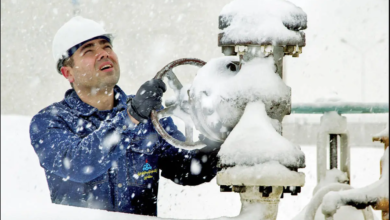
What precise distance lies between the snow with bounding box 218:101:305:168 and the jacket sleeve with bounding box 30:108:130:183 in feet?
1.88

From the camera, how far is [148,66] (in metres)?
6.41

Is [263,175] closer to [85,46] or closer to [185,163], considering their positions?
[185,163]

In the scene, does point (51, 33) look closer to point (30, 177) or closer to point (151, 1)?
point (151, 1)

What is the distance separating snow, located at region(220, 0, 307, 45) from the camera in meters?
1.19

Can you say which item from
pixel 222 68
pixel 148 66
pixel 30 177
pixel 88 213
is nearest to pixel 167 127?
pixel 222 68

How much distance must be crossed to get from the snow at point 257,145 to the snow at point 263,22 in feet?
0.59

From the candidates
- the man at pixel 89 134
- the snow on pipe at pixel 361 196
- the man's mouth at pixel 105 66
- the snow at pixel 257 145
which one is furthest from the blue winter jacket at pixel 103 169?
the snow on pipe at pixel 361 196

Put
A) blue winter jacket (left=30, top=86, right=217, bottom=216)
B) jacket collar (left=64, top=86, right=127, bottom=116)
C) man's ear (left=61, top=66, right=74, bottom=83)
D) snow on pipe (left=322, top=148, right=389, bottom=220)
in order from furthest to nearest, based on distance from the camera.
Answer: man's ear (left=61, top=66, right=74, bottom=83), jacket collar (left=64, top=86, right=127, bottom=116), blue winter jacket (left=30, top=86, right=217, bottom=216), snow on pipe (left=322, top=148, right=389, bottom=220)

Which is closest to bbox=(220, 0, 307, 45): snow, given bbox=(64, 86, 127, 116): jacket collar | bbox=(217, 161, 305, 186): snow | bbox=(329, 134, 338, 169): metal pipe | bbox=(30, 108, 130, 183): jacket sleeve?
bbox=(217, 161, 305, 186): snow

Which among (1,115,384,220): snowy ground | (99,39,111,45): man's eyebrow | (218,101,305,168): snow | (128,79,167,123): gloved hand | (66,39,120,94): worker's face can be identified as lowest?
(1,115,384,220): snowy ground

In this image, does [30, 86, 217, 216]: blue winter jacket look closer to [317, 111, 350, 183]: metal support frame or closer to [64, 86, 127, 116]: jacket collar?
[64, 86, 127, 116]: jacket collar

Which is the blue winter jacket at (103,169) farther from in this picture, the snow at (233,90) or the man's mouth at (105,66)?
the snow at (233,90)

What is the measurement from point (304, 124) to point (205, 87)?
9.82ft

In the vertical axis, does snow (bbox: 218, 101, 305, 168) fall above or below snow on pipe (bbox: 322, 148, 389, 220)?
above
